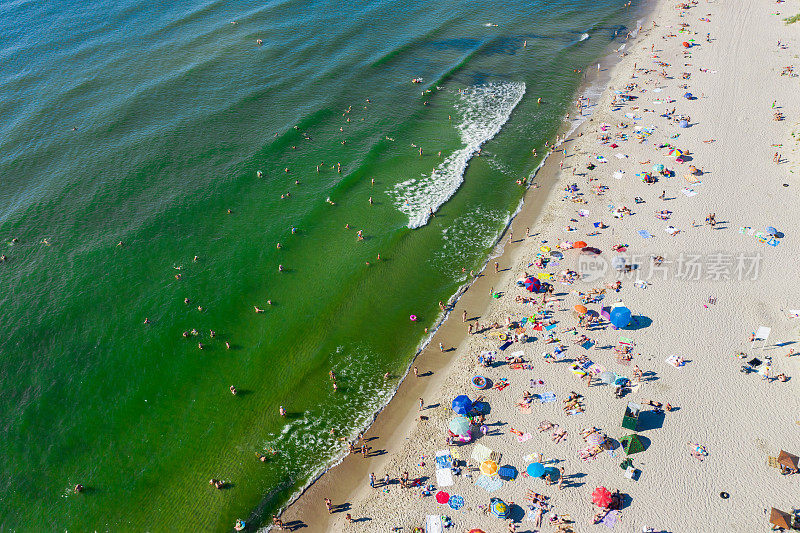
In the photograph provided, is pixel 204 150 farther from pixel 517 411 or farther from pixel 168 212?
pixel 517 411

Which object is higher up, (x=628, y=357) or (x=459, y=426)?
(x=459, y=426)

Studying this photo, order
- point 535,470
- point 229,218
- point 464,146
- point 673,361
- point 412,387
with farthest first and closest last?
point 464,146 → point 229,218 → point 412,387 → point 673,361 → point 535,470

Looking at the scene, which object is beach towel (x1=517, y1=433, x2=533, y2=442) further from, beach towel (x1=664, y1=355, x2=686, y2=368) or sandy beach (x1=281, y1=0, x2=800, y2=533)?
beach towel (x1=664, y1=355, x2=686, y2=368)

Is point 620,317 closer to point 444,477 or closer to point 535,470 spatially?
point 535,470

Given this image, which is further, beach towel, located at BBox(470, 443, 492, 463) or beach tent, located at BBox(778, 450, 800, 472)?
beach towel, located at BBox(470, 443, 492, 463)

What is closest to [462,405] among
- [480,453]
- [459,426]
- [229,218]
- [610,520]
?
[459,426]

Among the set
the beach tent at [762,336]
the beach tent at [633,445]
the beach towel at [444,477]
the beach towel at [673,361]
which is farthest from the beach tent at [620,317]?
the beach towel at [444,477]

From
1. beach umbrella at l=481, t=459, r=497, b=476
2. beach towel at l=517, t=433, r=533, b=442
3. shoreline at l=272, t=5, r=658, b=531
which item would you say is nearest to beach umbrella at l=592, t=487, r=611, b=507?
beach towel at l=517, t=433, r=533, b=442
